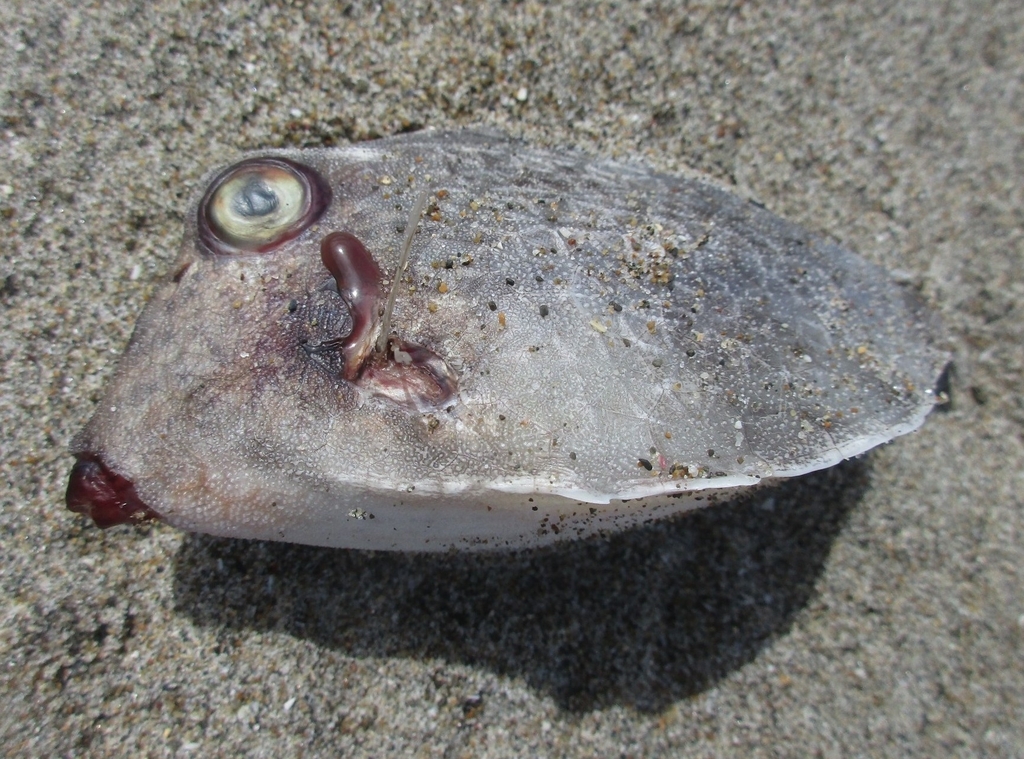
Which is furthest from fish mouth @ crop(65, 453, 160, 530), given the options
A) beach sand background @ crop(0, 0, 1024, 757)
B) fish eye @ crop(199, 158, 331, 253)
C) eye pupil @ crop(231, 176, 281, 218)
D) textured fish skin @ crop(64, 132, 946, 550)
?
eye pupil @ crop(231, 176, 281, 218)

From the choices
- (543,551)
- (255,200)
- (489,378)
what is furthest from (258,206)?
(543,551)

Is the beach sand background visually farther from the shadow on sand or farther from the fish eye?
the fish eye

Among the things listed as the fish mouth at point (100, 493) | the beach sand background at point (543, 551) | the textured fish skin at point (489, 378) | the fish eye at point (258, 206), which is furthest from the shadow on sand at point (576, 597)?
the fish eye at point (258, 206)

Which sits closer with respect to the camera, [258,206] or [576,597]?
[258,206]

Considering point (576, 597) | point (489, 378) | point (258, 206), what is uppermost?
point (258, 206)

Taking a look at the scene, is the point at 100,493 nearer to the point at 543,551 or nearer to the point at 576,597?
the point at 543,551

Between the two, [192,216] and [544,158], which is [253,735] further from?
[544,158]

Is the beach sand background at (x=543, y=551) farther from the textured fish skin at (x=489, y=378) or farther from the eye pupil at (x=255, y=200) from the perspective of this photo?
the eye pupil at (x=255, y=200)

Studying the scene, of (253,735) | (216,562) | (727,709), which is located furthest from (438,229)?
(727,709)

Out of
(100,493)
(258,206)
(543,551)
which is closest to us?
(100,493)
